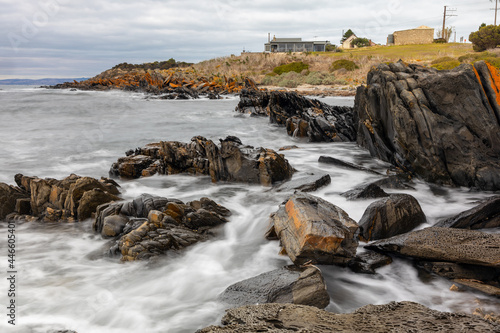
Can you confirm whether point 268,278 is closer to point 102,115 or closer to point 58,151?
point 58,151

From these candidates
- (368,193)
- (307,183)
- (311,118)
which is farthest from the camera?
(311,118)

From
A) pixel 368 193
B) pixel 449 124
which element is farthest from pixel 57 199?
pixel 449 124

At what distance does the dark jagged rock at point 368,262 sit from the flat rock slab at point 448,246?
0.39ft

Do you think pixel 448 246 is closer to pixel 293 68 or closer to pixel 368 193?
pixel 368 193

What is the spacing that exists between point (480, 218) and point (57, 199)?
6.99m

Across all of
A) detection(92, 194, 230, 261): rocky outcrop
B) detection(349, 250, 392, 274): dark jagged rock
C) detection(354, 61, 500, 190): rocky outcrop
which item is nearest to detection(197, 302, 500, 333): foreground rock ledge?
detection(349, 250, 392, 274): dark jagged rock

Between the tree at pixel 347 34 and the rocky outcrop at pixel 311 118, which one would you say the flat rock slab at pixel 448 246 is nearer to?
the rocky outcrop at pixel 311 118

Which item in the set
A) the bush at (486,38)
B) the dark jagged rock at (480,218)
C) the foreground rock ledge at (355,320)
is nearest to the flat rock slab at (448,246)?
the dark jagged rock at (480,218)

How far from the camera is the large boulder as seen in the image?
432cm

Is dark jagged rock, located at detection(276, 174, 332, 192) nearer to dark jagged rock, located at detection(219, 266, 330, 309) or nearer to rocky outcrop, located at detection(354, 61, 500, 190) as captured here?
rocky outcrop, located at detection(354, 61, 500, 190)

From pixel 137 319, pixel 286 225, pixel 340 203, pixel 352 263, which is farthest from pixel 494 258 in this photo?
pixel 137 319

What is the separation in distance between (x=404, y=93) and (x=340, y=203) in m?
3.48

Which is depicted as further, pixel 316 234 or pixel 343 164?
pixel 343 164

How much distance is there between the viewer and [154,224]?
5.46 m
